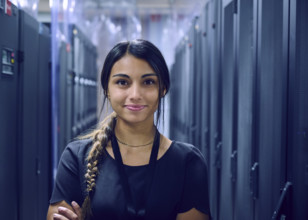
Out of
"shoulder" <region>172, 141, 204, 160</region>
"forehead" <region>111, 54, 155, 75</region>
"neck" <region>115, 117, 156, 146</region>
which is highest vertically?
"forehead" <region>111, 54, 155, 75</region>

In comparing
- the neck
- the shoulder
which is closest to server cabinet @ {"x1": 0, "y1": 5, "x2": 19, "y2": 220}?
the neck

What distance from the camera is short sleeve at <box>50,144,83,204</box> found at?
1.41m

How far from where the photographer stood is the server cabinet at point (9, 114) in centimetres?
197

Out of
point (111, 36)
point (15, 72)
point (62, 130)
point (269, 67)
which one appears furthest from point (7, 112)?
point (111, 36)

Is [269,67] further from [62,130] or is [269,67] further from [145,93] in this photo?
[62,130]

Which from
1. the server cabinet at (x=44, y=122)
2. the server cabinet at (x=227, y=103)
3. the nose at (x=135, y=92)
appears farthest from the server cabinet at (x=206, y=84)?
the nose at (x=135, y=92)

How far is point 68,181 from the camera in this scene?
4.65 feet

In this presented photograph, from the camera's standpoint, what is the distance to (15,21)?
2.18 m

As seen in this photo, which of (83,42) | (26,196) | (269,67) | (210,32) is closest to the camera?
(269,67)

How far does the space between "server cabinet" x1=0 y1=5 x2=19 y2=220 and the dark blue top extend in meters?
0.71

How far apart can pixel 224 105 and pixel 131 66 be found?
130 centimetres

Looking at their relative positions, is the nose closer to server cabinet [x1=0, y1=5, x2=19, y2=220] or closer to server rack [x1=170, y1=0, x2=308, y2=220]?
server rack [x1=170, y1=0, x2=308, y2=220]

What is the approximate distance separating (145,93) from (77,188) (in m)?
0.43

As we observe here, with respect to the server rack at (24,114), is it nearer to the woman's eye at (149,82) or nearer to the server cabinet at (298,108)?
the woman's eye at (149,82)
